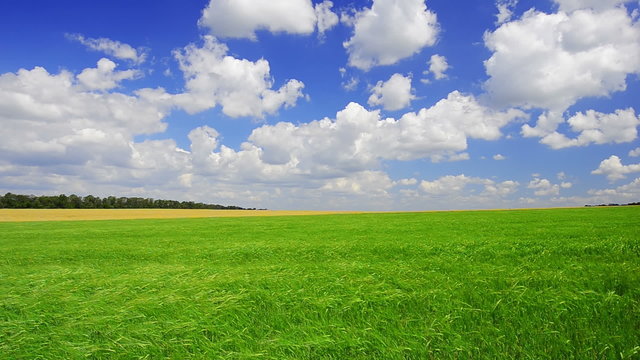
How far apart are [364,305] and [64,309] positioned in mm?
6278

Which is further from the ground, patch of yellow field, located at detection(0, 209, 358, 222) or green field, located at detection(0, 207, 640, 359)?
green field, located at detection(0, 207, 640, 359)

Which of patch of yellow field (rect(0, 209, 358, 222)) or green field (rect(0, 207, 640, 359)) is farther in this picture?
patch of yellow field (rect(0, 209, 358, 222))

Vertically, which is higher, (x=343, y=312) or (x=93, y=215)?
(x=343, y=312)

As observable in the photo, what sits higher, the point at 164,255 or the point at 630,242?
the point at 630,242

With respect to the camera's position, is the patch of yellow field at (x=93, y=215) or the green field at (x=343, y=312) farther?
the patch of yellow field at (x=93, y=215)

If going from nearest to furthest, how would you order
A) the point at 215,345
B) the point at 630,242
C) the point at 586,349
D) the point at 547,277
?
the point at 586,349
the point at 215,345
the point at 547,277
the point at 630,242

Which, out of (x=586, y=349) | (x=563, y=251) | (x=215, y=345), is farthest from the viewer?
(x=563, y=251)

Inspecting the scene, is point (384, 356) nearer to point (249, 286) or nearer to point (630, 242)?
point (249, 286)

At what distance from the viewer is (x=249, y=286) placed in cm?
776

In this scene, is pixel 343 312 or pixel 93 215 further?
pixel 93 215

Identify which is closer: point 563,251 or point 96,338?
point 96,338

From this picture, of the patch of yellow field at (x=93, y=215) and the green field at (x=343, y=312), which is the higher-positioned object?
the green field at (x=343, y=312)

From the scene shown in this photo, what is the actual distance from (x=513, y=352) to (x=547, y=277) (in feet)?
11.4

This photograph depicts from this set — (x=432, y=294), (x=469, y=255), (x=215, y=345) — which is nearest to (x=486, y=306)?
(x=432, y=294)
